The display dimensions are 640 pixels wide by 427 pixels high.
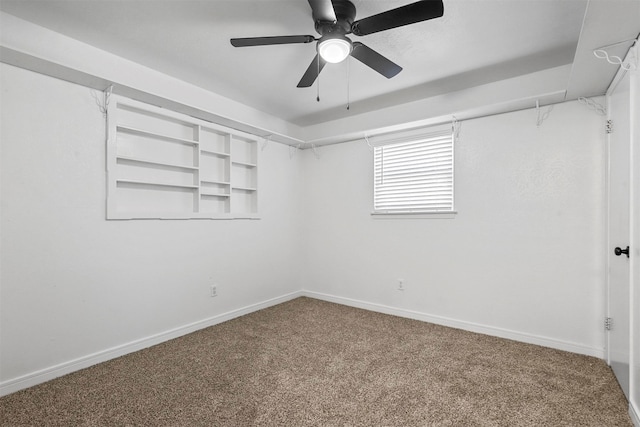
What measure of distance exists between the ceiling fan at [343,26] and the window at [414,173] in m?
1.55

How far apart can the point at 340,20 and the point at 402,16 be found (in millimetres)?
437

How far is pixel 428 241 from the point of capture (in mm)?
3562

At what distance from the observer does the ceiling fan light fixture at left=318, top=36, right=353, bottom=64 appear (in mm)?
1959

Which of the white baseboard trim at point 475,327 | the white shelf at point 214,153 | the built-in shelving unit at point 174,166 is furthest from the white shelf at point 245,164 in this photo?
the white baseboard trim at point 475,327

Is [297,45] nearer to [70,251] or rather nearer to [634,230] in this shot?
[70,251]

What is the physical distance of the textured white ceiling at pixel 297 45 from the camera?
2.06m

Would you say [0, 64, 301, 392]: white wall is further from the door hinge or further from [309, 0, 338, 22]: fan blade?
the door hinge

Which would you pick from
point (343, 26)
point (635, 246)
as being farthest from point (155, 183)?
point (635, 246)

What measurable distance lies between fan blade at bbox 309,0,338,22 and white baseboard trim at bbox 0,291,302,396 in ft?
9.73

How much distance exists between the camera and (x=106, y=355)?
102 inches

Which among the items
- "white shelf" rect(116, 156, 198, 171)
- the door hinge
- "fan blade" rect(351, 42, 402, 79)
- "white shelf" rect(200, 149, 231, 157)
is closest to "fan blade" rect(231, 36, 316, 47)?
"fan blade" rect(351, 42, 402, 79)

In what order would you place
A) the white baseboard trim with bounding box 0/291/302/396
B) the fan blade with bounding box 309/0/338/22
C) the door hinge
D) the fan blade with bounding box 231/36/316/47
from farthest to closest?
the door hinge, the white baseboard trim with bounding box 0/291/302/396, the fan blade with bounding box 231/36/316/47, the fan blade with bounding box 309/0/338/22

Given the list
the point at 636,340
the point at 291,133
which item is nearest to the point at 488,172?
the point at 636,340

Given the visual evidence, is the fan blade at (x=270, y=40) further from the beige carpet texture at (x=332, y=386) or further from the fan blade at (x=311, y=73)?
the beige carpet texture at (x=332, y=386)
